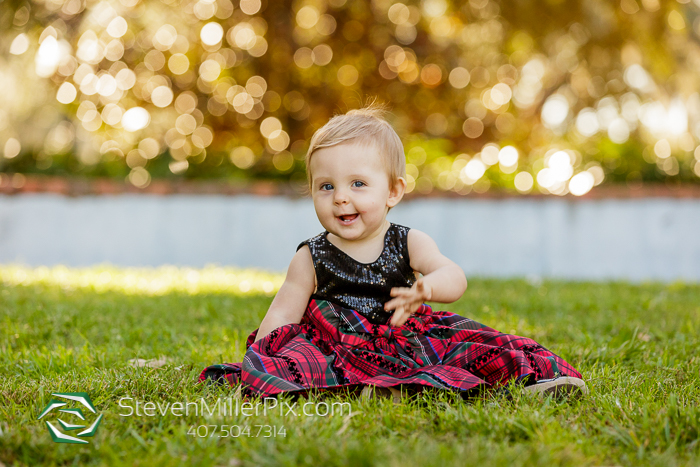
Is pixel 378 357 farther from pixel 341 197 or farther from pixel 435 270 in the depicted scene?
pixel 341 197

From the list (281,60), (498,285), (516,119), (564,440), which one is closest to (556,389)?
(564,440)

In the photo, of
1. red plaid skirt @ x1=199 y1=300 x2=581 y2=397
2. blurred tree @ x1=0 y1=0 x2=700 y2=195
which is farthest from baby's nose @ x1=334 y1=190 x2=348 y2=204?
blurred tree @ x1=0 y1=0 x2=700 y2=195

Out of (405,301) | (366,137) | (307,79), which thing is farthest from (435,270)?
(307,79)

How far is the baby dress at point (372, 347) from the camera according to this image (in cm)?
190

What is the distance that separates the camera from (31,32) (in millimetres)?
8570

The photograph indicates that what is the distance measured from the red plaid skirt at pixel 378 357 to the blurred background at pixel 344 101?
4.86 metres

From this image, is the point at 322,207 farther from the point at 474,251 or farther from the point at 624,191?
the point at 624,191

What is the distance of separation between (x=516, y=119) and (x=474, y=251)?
5745mm

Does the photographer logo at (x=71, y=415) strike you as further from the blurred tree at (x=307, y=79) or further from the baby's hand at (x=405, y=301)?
the blurred tree at (x=307, y=79)

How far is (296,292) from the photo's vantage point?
2.27 meters

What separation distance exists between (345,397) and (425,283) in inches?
17.4

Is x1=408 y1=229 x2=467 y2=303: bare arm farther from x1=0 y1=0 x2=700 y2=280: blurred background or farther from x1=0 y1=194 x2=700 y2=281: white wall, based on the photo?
x1=0 y1=194 x2=700 y2=281: white wall

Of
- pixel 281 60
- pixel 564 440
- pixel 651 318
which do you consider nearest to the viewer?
pixel 564 440

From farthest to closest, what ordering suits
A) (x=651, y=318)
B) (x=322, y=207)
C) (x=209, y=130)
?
(x=209, y=130) → (x=651, y=318) → (x=322, y=207)
